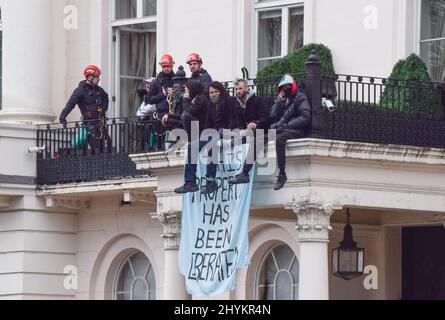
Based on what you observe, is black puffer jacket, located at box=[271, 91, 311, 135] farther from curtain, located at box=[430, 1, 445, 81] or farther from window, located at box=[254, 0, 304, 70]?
window, located at box=[254, 0, 304, 70]

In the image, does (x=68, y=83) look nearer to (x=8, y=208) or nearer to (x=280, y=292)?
(x=8, y=208)

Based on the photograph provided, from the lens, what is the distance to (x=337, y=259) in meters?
37.1

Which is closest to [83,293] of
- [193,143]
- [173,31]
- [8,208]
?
[8,208]

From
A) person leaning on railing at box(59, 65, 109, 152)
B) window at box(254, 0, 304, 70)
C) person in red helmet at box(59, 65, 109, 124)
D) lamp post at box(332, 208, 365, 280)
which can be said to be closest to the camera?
lamp post at box(332, 208, 365, 280)

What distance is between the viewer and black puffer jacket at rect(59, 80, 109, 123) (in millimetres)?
40938

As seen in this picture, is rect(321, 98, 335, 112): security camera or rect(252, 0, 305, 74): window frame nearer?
rect(321, 98, 335, 112): security camera

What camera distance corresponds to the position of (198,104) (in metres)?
Answer: 35.3

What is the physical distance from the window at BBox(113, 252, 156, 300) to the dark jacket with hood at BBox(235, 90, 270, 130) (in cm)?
718

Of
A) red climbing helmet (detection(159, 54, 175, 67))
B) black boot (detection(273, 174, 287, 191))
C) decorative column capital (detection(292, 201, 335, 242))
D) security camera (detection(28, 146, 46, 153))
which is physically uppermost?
red climbing helmet (detection(159, 54, 175, 67))

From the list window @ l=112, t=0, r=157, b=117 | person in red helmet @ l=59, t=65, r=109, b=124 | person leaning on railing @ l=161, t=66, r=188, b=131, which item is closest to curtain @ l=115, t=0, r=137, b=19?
window @ l=112, t=0, r=157, b=117

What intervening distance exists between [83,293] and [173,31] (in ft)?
16.4

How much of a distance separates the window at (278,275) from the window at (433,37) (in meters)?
4.04

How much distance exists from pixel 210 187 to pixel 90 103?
641 centimetres

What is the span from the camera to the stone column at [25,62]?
42625mm
